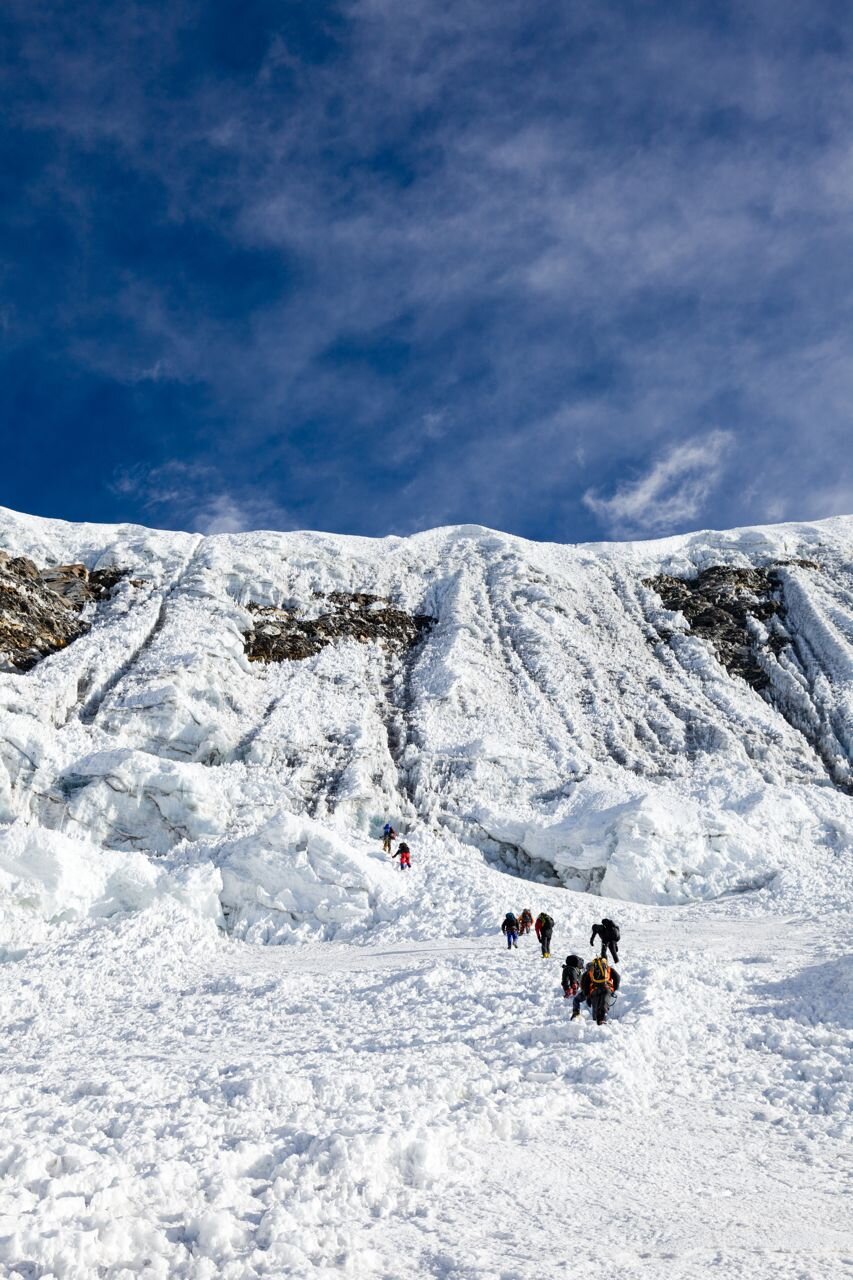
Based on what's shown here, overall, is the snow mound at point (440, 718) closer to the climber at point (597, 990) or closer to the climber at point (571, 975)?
the climber at point (571, 975)

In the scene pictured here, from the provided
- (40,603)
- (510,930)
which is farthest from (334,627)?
(510,930)

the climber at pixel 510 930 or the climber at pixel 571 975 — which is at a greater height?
the climber at pixel 510 930

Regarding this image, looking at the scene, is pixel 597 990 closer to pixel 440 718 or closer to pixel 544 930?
pixel 544 930

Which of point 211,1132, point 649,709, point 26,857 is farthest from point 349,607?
point 211,1132

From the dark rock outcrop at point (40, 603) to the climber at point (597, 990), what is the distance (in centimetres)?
3657

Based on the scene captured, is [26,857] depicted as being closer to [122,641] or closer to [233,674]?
[233,674]

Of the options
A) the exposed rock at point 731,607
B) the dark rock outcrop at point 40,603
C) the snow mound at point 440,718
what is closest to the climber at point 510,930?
the snow mound at point 440,718

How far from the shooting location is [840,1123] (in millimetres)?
8242

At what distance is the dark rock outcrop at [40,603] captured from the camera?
136 feet

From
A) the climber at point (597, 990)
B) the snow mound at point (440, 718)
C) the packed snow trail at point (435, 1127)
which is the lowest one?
the packed snow trail at point (435, 1127)

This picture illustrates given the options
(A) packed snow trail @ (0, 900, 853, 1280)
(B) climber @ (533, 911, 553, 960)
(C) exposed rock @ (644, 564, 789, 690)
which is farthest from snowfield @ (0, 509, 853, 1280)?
(B) climber @ (533, 911, 553, 960)

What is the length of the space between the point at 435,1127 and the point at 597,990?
166 inches

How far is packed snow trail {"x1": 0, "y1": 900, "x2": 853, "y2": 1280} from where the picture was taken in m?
5.44

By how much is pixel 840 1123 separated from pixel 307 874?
56.4 feet
